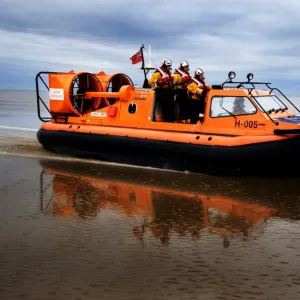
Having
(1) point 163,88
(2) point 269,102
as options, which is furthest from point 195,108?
(2) point 269,102

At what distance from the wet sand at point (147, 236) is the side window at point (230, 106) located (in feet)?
3.17

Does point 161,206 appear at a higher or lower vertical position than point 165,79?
lower

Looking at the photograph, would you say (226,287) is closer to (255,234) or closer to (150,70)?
(255,234)

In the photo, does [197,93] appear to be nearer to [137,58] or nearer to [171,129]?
[171,129]

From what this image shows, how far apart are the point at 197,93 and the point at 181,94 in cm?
42

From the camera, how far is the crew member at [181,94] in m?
7.38

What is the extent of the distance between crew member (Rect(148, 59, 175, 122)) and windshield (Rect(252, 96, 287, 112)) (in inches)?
55.3

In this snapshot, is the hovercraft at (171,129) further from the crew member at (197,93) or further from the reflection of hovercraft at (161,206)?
the reflection of hovercraft at (161,206)

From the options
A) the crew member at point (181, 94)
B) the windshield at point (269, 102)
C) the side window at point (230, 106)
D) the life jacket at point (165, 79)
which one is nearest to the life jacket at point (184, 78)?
the crew member at point (181, 94)

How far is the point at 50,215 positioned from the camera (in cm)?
452

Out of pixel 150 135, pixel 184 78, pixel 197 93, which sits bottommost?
pixel 150 135

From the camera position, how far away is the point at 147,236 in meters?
3.92

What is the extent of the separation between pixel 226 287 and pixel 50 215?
7.11ft

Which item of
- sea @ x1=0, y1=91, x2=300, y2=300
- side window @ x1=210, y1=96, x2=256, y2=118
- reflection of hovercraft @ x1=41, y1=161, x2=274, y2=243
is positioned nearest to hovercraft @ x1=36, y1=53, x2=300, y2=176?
side window @ x1=210, y1=96, x2=256, y2=118
